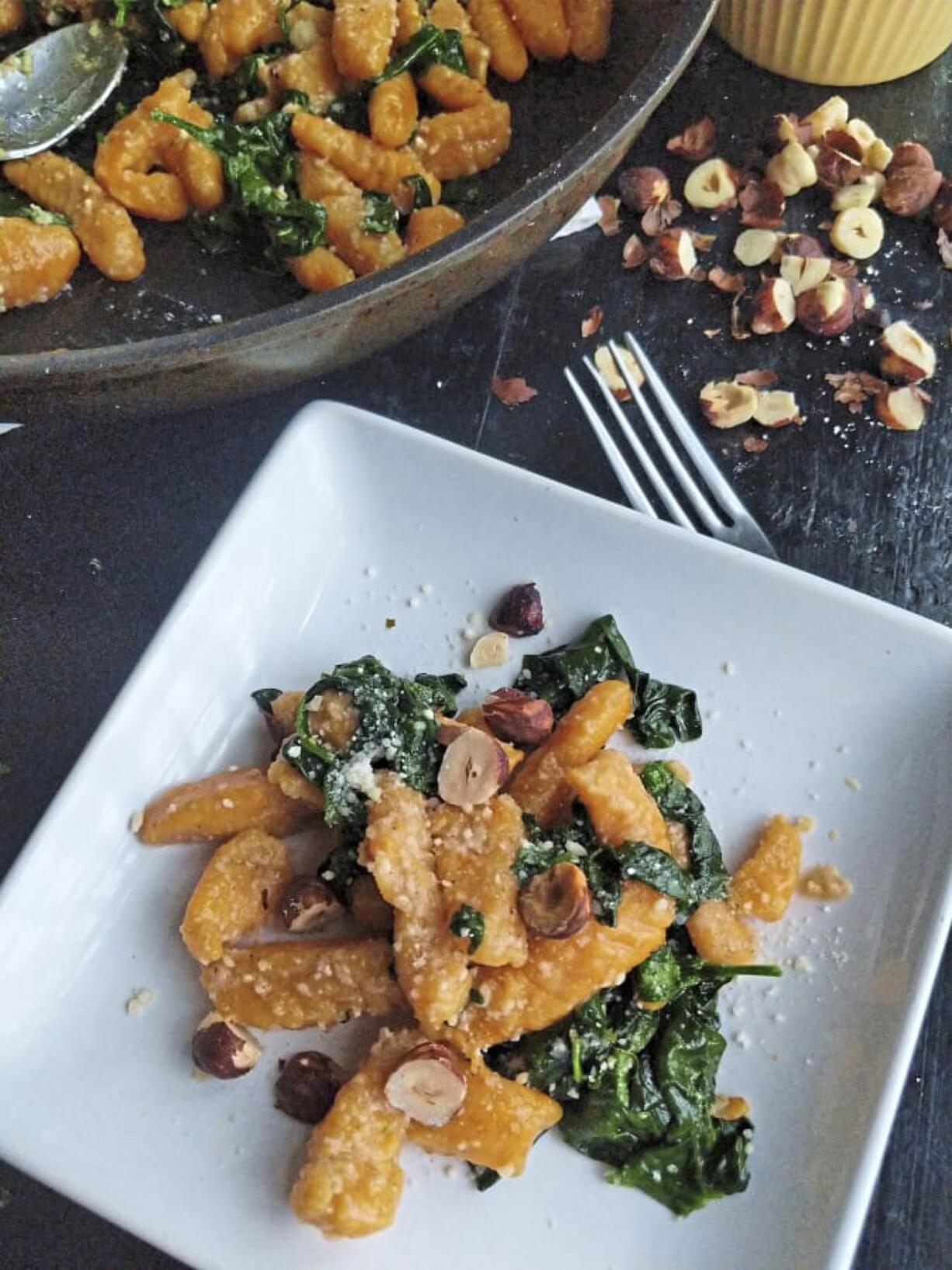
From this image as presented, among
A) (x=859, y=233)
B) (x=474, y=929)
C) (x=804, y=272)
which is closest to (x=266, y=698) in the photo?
(x=474, y=929)

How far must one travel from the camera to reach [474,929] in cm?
118

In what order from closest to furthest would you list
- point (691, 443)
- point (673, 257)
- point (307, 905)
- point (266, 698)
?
point (307, 905)
point (266, 698)
point (691, 443)
point (673, 257)

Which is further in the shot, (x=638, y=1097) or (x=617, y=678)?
(x=617, y=678)

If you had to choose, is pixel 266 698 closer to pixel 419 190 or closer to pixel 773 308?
pixel 419 190

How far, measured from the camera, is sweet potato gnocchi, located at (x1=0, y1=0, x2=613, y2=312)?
5.04ft

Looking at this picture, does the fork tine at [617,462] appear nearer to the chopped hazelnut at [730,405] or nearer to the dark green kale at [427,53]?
the chopped hazelnut at [730,405]

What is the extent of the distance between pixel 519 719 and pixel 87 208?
2.60ft

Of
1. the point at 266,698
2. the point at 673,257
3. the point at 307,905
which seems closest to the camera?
the point at 307,905

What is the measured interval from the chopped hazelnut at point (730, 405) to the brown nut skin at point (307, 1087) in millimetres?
883

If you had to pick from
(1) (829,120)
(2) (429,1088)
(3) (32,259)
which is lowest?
(2) (429,1088)

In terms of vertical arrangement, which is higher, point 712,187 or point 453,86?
point 453,86

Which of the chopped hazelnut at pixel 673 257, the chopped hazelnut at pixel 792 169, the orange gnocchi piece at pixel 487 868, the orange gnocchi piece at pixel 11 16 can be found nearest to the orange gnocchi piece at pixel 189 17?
the orange gnocchi piece at pixel 11 16

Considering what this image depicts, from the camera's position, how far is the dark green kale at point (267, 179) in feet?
5.03

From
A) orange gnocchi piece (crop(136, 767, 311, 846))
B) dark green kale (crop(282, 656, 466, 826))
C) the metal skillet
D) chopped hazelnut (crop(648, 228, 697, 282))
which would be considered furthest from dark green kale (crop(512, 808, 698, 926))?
chopped hazelnut (crop(648, 228, 697, 282))
